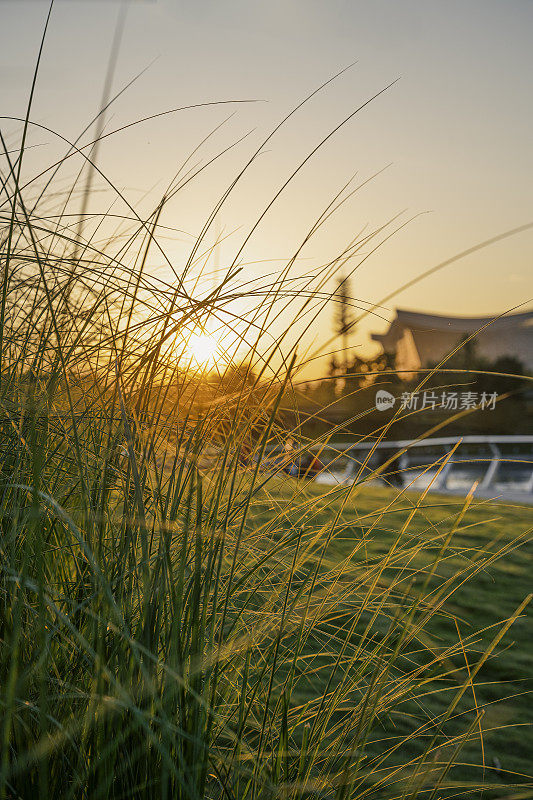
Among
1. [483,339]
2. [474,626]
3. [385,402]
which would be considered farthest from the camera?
[483,339]

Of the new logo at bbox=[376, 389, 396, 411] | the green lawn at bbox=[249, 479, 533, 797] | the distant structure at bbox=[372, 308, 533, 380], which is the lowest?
the green lawn at bbox=[249, 479, 533, 797]

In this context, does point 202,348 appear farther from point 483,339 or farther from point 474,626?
point 483,339

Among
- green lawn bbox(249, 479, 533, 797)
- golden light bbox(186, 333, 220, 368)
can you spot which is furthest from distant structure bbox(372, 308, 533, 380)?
golden light bbox(186, 333, 220, 368)

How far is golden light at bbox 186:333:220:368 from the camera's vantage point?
A: 3.84ft

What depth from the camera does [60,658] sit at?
1.03 m

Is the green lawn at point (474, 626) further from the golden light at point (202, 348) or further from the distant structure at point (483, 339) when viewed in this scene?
the distant structure at point (483, 339)

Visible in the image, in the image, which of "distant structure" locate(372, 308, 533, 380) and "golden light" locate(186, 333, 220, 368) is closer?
"golden light" locate(186, 333, 220, 368)

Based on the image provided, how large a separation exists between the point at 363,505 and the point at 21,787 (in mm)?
4444

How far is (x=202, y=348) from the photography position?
1250 millimetres

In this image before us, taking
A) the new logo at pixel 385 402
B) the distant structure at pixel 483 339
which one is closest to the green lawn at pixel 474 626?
the new logo at pixel 385 402

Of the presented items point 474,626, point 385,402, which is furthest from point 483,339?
point 385,402

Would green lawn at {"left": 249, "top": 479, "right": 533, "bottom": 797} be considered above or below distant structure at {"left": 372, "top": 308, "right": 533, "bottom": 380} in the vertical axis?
below

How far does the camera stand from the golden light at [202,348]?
1171 mm

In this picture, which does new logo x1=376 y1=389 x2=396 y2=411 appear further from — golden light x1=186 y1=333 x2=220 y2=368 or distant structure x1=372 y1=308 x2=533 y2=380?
distant structure x1=372 y1=308 x2=533 y2=380
